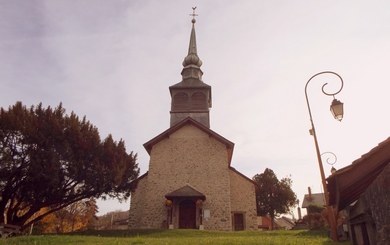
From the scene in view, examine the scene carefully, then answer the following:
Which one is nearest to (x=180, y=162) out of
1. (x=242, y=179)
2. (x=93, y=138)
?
(x=242, y=179)

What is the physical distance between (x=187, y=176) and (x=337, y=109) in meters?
16.6

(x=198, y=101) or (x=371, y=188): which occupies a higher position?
(x=198, y=101)

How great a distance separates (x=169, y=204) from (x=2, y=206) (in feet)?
33.6

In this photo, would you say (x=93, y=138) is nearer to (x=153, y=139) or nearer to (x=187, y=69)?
(x=153, y=139)

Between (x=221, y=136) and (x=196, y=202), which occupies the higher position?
(x=221, y=136)

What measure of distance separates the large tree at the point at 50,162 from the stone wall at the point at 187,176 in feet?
8.02

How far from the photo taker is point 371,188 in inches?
188

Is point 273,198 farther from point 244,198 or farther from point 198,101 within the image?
point 244,198

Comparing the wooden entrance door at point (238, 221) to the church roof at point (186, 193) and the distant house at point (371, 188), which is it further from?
the distant house at point (371, 188)

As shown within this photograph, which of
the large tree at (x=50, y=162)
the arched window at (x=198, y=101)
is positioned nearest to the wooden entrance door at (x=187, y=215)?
the large tree at (x=50, y=162)

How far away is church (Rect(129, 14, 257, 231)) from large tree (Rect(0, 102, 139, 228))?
8.52 ft

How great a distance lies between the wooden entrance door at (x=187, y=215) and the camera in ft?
71.7

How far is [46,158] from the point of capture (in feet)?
58.6

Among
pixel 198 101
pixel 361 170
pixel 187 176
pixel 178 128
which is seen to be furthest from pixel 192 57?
pixel 361 170
